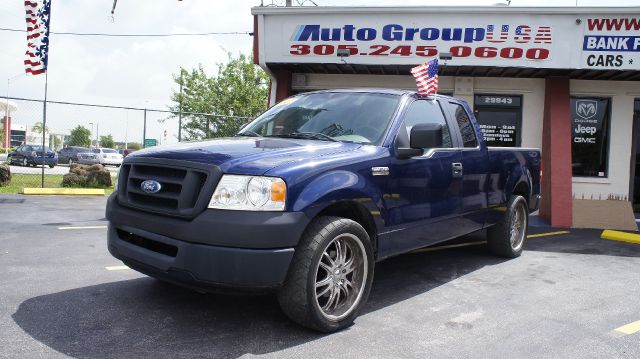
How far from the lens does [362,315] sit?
3.94m

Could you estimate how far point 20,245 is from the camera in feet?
20.0

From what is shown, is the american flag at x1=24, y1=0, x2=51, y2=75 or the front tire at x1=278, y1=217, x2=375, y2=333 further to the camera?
the american flag at x1=24, y1=0, x2=51, y2=75

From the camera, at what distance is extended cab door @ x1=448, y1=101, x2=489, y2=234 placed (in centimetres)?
509

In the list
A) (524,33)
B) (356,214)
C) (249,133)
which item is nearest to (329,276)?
(356,214)

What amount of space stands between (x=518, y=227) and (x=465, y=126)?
1836 mm

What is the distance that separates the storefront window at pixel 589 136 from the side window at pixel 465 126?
6899 millimetres

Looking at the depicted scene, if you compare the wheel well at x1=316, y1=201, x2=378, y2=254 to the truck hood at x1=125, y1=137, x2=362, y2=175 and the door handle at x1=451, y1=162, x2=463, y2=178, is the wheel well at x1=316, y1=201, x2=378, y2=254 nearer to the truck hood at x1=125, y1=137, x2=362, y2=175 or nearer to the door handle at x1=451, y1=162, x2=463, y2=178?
the truck hood at x1=125, y1=137, x2=362, y2=175

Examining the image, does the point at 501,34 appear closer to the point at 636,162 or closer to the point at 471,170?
the point at 636,162

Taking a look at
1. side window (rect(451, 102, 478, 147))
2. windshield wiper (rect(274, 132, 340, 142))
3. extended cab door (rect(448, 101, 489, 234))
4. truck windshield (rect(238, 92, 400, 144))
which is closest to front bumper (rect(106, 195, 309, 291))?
windshield wiper (rect(274, 132, 340, 142))

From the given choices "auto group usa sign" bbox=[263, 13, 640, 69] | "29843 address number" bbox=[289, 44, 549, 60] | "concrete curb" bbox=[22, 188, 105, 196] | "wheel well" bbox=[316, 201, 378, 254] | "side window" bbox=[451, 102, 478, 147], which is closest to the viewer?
"wheel well" bbox=[316, 201, 378, 254]

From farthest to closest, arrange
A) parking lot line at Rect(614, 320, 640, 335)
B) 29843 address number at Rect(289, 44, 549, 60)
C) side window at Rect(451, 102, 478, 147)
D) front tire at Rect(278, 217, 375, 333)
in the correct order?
29843 address number at Rect(289, 44, 549, 60)
side window at Rect(451, 102, 478, 147)
parking lot line at Rect(614, 320, 640, 335)
front tire at Rect(278, 217, 375, 333)

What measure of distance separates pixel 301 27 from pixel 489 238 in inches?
252

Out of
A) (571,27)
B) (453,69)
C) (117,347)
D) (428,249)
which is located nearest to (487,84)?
(453,69)

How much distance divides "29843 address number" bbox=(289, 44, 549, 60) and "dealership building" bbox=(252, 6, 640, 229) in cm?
2
